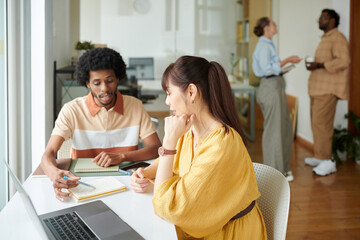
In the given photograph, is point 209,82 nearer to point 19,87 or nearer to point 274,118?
point 19,87

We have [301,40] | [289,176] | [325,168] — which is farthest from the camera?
[301,40]

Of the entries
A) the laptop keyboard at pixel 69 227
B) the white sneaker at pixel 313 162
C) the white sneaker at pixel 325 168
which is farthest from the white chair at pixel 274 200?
the white sneaker at pixel 313 162

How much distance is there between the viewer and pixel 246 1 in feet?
13.3

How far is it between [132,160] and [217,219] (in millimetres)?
834

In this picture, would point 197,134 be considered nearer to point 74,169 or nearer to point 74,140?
point 74,169

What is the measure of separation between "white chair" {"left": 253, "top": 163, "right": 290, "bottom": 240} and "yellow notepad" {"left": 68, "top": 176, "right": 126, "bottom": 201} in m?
0.54

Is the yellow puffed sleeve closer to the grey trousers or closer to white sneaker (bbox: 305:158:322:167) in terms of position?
the grey trousers

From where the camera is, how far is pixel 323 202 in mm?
3449

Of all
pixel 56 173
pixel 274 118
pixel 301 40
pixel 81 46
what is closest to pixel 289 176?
pixel 274 118

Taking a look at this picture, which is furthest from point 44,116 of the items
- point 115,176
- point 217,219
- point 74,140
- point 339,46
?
point 339,46

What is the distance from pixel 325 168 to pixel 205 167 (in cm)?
333

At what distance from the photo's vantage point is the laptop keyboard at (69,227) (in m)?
1.19

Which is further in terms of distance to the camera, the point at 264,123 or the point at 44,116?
the point at 264,123

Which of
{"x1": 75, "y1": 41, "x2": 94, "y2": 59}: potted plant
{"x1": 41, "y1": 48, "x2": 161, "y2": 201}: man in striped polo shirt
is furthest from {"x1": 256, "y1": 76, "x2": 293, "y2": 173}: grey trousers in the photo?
{"x1": 41, "y1": 48, "x2": 161, "y2": 201}: man in striped polo shirt
